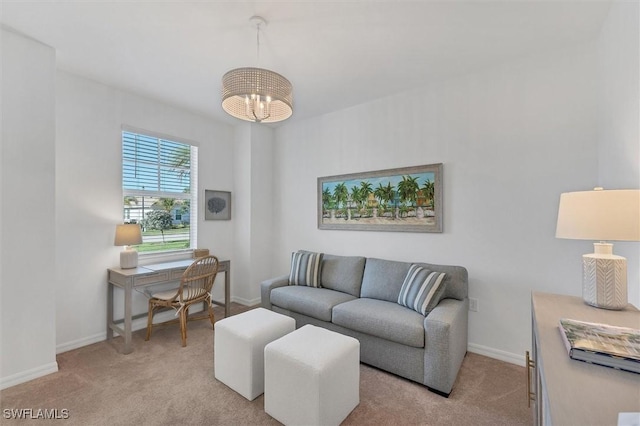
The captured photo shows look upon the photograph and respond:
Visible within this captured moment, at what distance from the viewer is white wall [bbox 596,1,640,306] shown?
1.50 metres

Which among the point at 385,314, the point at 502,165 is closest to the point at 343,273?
the point at 385,314

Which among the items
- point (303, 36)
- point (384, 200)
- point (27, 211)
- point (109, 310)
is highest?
point (303, 36)

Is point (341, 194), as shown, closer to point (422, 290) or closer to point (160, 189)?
point (422, 290)

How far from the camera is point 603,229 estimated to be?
4.16 ft

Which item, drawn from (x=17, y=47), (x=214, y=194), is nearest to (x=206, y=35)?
(x=17, y=47)

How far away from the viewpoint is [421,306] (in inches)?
90.1

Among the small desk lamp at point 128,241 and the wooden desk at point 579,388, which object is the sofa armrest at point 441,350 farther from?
the small desk lamp at point 128,241

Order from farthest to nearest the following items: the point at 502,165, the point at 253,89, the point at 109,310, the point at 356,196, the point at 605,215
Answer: the point at 356,196 → the point at 109,310 → the point at 502,165 → the point at 253,89 → the point at 605,215

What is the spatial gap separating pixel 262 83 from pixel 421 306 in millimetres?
2056

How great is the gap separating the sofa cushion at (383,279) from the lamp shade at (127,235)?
2.42 metres

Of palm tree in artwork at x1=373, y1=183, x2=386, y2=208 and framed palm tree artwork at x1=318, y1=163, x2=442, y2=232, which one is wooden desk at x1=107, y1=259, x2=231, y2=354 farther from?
palm tree in artwork at x1=373, y1=183, x2=386, y2=208

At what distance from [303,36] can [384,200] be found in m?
1.81

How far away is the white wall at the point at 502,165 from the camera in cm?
225

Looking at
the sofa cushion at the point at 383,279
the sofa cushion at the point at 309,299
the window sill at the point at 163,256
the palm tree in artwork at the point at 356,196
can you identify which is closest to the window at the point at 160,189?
the window sill at the point at 163,256
